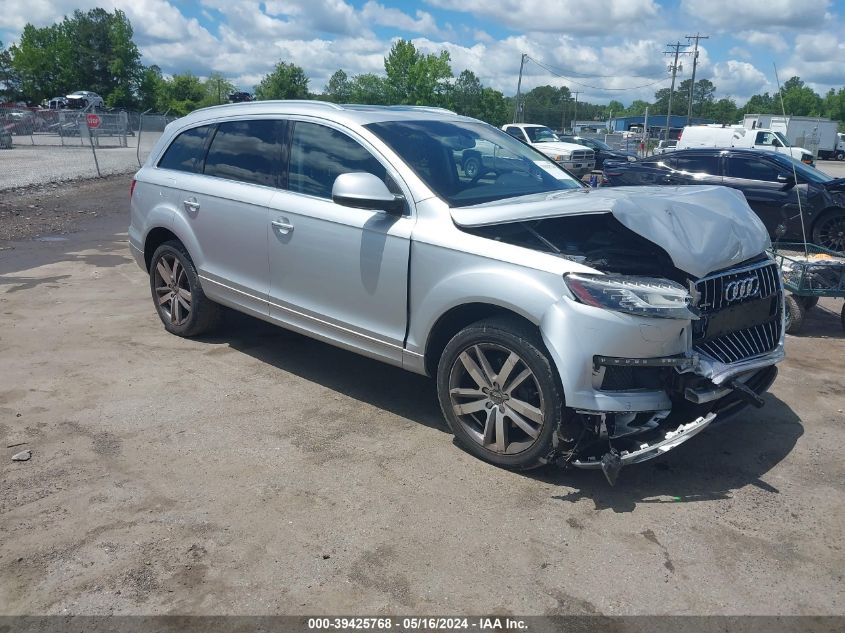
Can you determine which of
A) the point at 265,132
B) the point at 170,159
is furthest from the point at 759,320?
the point at 170,159

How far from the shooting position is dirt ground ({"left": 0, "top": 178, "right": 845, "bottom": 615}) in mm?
3035

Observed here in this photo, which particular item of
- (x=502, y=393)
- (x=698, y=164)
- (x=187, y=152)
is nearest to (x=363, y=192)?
(x=502, y=393)

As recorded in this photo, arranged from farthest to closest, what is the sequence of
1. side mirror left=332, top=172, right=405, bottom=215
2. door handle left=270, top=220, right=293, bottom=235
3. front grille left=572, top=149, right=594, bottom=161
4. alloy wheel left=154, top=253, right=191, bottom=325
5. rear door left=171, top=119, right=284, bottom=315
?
1. front grille left=572, top=149, right=594, bottom=161
2. alloy wheel left=154, top=253, right=191, bottom=325
3. rear door left=171, top=119, right=284, bottom=315
4. door handle left=270, top=220, right=293, bottom=235
5. side mirror left=332, top=172, right=405, bottom=215

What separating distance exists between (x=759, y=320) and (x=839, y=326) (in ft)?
12.4

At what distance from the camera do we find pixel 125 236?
38.7 ft

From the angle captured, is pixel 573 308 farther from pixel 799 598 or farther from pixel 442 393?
pixel 799 598

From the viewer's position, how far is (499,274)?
12.7ft

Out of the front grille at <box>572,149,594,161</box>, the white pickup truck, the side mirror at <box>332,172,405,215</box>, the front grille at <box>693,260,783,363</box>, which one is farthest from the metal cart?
the front grille at <box>572,149,594,161</box>

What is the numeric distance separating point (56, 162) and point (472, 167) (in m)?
23.5

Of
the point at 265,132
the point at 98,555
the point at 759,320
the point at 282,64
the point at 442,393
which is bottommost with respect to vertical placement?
the point at 98,555

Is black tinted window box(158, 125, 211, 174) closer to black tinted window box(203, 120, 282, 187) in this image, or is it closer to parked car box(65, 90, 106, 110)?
black tinted window box(203, 120, 282, 187)

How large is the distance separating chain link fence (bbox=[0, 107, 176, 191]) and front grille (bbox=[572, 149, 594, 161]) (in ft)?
45.5

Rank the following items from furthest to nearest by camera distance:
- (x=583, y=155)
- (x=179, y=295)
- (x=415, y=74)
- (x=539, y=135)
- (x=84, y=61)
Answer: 1. (x=84, y=61)
2. (x=415, y=74)
3. (x=539, y=135)
4. (x=583, y=155)
5. (x=179, y=295)

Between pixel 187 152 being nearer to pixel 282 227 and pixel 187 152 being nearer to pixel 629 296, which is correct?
pixel 282 227
